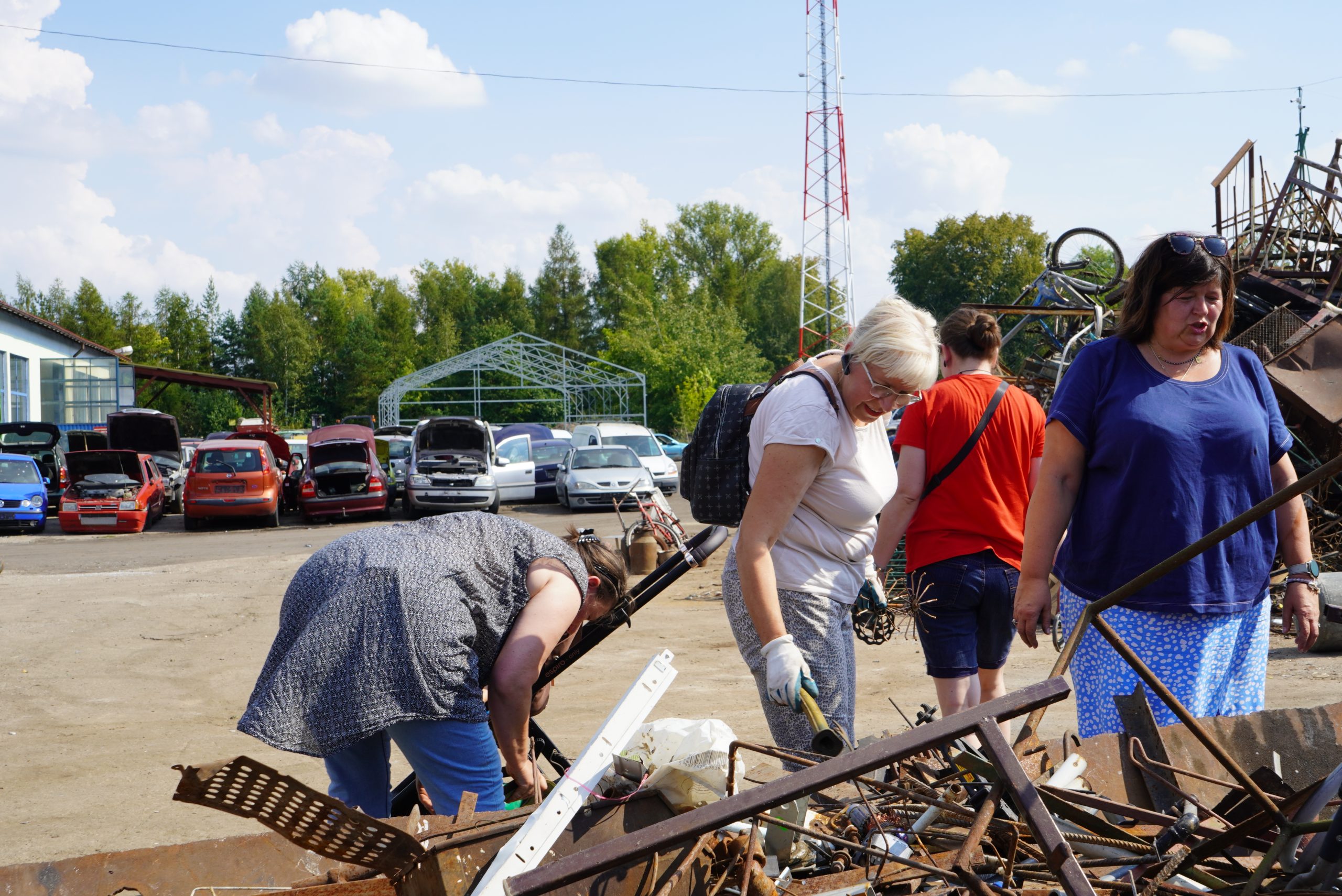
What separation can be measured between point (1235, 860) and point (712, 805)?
3.27ft

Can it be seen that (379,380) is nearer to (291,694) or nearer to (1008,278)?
(1008,278)

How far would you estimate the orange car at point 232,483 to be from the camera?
62.1 feet

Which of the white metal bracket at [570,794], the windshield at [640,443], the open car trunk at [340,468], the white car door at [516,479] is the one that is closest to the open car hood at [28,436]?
the open car trunk at [340,468]

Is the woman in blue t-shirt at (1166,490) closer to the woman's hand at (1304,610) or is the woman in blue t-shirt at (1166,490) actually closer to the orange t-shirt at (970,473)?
the woman's hand at (1304,610)

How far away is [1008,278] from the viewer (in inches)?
1908

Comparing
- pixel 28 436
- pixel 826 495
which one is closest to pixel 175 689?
pixel 826 495

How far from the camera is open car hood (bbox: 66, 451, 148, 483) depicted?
64.2 feet

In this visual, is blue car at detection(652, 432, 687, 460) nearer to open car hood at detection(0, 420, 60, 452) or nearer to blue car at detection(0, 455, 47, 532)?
open car hood at detection(0, 420, 60, 452)

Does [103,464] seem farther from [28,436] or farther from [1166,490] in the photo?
[1166,490]

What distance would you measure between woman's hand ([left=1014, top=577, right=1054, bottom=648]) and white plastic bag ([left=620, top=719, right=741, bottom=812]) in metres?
0.92

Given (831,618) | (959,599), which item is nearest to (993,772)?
(831,618)

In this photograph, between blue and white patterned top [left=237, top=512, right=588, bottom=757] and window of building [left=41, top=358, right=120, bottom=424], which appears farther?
window of building [left=41, top=358, right=120, bottom=424]

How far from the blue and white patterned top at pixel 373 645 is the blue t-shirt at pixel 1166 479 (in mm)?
1589

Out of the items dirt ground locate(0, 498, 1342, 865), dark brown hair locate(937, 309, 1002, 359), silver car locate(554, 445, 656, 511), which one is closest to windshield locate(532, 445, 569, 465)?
silver car locate(554, 445, 656, 511)
